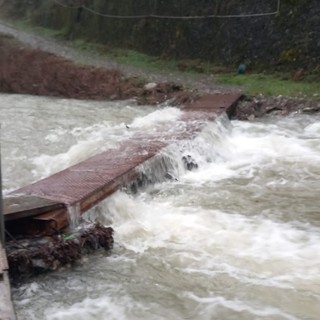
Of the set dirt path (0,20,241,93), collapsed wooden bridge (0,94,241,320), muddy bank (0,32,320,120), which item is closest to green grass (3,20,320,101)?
dirt path (0,20,241,93)

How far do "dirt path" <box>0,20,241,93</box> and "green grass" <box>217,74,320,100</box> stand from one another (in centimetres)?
35

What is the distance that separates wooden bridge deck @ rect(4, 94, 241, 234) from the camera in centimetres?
495

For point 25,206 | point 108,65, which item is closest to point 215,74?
point 108,65

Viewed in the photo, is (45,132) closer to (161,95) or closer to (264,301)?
(161,95)

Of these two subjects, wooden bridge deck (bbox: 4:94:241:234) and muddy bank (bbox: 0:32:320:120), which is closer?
wooden bridge deck (bbox: 4:94:241:234)

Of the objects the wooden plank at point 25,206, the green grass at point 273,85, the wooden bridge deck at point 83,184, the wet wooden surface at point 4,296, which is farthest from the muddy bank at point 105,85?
the wet wooden surface at point 4,296

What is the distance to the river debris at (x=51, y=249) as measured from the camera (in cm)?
450

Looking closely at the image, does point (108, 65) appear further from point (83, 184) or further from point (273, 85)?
point (83, 184)

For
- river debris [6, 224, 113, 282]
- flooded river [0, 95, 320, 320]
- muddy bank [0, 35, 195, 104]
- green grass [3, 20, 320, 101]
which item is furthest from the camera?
muddy bank [0, 35, 195, 104]

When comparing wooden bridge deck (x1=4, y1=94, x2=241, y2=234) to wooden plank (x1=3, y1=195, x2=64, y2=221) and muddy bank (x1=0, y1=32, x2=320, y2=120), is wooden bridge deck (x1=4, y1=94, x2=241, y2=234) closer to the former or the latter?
wooden plank (x1=3, y1=195, x2=64, y2=221)

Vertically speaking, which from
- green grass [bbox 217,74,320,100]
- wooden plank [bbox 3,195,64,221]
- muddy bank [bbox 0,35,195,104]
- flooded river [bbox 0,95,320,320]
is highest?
muddy bank [bbox 0,35,195,104]

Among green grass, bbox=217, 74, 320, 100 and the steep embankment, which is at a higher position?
the steep embankment

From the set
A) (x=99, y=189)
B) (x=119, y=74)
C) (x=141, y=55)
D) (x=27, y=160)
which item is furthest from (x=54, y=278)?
(x=141, y=55)

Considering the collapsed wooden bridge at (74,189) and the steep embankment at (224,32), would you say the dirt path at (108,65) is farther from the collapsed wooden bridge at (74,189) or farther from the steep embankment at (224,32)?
the collapsed wooden bridge at (74,189)
